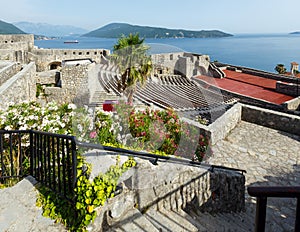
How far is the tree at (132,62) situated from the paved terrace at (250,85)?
20.3 ft

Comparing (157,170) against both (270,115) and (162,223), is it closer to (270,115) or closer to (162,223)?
(162,223)

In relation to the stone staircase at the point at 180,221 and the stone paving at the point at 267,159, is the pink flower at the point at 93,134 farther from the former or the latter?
the stone paving at the point at 267,159

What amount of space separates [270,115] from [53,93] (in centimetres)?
1415

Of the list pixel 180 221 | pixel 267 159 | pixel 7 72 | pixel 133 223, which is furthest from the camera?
pixel 7 72

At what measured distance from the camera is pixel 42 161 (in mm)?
3859

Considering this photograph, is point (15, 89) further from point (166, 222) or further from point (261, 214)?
point (261, 214)

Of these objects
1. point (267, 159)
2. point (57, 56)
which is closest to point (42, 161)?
point (267, 159)

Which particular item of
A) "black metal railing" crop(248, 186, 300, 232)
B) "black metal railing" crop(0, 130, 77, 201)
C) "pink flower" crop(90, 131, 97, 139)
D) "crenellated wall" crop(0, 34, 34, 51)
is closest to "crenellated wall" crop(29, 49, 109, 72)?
"crenellated wall" crop(0, 34, 34, 51)

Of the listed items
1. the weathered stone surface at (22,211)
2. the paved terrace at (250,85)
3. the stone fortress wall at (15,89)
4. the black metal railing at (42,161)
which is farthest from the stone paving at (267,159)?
the paved terrace at (250,85)

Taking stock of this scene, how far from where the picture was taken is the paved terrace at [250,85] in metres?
16.4

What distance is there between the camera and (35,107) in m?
4.82

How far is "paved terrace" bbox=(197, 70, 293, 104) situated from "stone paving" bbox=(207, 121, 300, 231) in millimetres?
7154

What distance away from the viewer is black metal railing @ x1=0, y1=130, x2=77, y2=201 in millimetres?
3254

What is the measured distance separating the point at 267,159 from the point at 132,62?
11363mm
